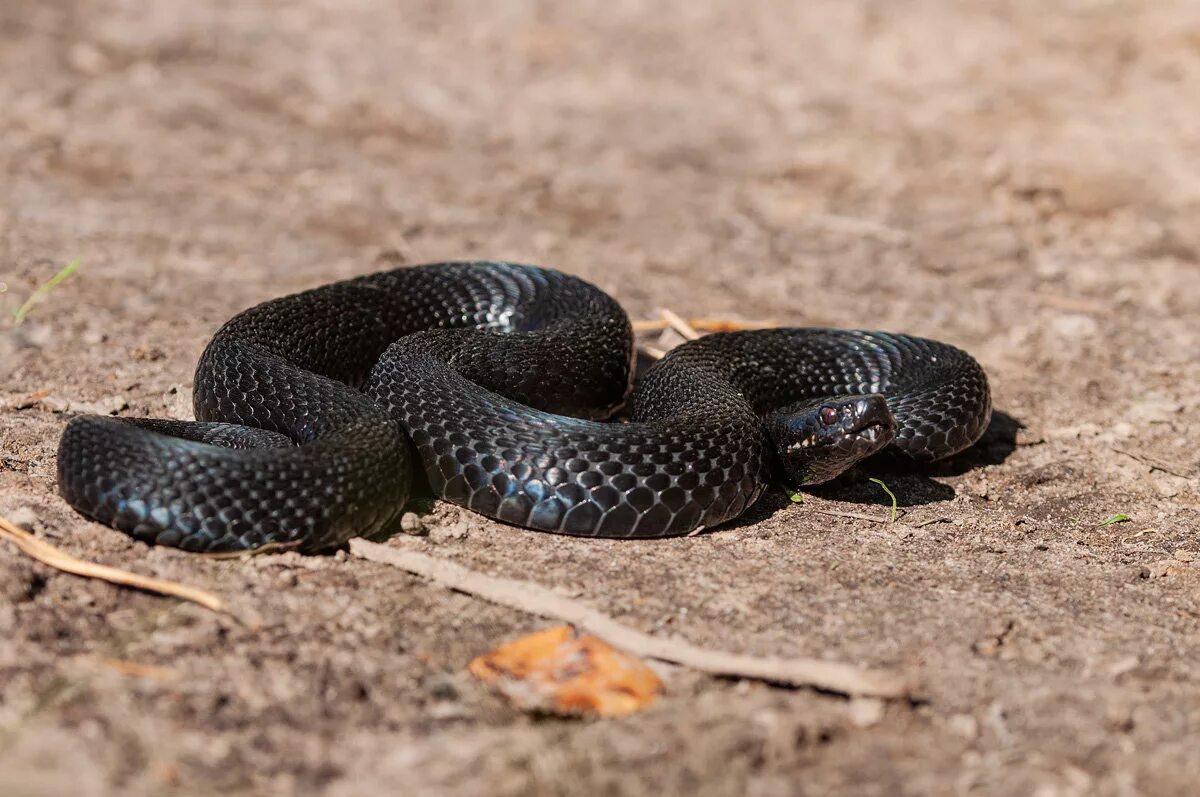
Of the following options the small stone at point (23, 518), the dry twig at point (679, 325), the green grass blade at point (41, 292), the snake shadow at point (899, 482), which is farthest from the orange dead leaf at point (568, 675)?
Result: the green grass blade at point (41, 292)

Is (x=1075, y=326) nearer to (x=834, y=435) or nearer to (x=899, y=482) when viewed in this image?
(x=899, y=482)

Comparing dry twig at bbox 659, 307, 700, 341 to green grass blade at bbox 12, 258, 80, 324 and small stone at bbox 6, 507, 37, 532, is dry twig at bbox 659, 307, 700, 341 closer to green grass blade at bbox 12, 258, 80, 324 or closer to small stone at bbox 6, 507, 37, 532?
green grass blade at bbox 12, 258, 80, 324

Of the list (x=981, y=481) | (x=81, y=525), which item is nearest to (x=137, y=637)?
(x=81, y=525)

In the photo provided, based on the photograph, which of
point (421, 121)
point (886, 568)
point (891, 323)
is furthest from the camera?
point (421, 121)

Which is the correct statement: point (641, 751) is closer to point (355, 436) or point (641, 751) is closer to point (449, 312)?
point (355, 436)

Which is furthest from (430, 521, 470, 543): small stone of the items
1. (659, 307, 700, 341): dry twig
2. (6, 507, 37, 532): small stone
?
(659, 307, 700, 341): dry twig

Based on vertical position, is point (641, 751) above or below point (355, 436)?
below
